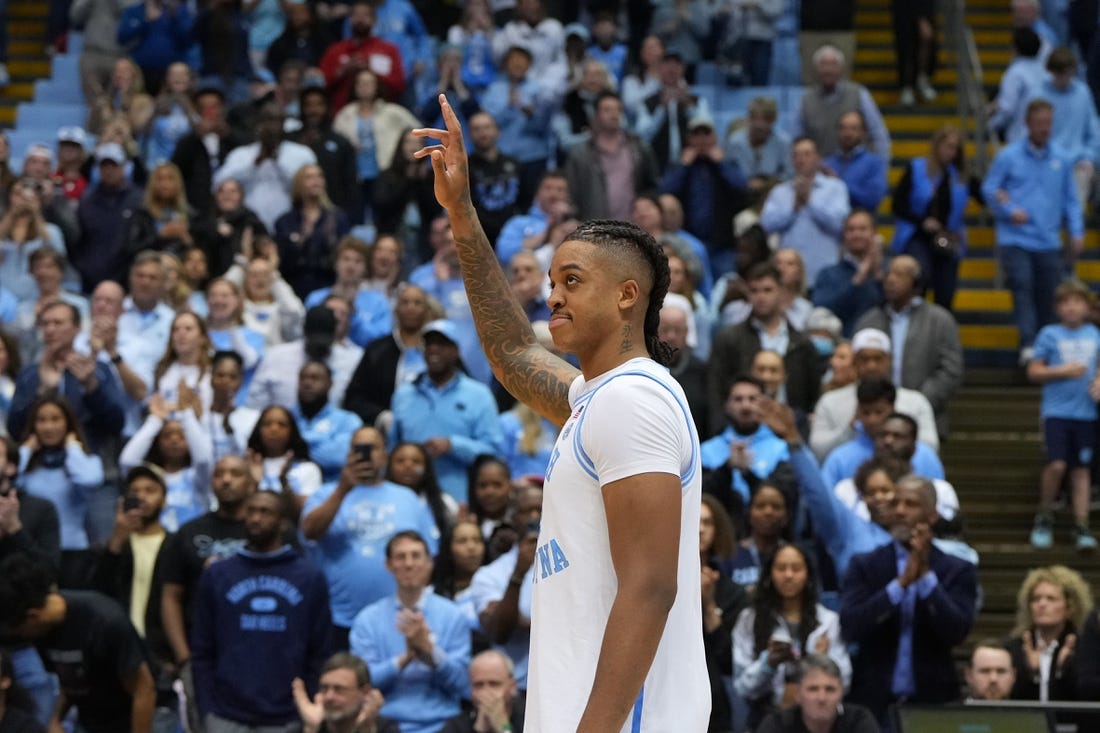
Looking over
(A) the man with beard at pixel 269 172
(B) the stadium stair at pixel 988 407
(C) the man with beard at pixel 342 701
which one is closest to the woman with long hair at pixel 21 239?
(A) the man with beard at pixel 269 172

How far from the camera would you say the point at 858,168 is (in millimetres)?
14531

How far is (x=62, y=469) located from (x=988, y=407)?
261 inches

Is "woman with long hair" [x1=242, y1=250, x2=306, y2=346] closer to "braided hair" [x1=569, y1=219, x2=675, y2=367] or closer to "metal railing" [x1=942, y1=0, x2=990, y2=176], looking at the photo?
"metal railing" [x1=942, y1=0, x2=990, y2=176]

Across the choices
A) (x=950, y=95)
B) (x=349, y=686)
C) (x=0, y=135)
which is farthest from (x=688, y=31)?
(x=349, y=686)

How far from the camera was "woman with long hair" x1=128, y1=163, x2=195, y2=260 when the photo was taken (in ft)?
44.3

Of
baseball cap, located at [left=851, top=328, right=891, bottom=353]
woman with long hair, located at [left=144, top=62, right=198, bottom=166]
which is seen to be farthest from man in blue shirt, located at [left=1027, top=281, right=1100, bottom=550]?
woman with long hair, located at [left=144, top=62, right=198, bottom=166]

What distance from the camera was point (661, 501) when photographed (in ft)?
12.7

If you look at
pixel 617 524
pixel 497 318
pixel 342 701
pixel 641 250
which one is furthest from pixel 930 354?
pixel 617 524

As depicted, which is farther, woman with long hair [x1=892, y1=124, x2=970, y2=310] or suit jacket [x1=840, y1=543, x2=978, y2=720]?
woman with long hair [x1=892, y1=124, x2=970, y2=310]

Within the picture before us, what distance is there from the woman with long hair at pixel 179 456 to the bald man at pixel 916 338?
14.3ft

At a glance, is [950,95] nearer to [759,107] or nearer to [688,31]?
[688,31]

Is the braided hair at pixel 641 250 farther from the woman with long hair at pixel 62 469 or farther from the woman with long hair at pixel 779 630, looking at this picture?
the woman with long hair at pixel 62 469

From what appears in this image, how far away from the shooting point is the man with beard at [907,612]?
30.5ft

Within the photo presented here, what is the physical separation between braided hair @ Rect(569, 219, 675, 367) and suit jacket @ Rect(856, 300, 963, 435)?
836 cm
